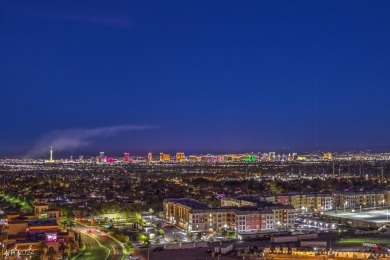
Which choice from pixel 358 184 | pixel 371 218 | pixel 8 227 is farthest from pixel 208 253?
pixel 358 184

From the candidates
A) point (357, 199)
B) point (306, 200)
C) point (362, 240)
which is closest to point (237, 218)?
point (362, 240)

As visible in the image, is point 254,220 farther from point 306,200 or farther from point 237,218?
point 306,200

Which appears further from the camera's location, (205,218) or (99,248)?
(205,218)

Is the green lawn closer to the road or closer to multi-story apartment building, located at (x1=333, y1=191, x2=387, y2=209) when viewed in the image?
the road

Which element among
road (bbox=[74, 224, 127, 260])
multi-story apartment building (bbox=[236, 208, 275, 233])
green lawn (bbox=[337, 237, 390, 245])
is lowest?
road (bbox=[74, 224, 127, 260])

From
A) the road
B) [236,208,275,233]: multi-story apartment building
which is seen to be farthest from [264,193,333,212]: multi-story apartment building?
the road

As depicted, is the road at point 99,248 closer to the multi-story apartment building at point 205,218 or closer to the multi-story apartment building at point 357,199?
the multi-story apartment building at point 205,218

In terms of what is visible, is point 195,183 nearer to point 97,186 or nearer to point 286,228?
point 97,186

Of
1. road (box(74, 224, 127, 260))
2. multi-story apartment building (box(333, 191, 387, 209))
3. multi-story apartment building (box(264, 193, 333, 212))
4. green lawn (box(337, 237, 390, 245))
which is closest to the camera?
road (box(74, 224, 127, 260))

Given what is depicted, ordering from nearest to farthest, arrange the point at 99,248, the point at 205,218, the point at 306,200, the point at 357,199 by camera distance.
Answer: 1. the point at 99,248
2. the point at 205,218
3. the point at 306,200
4. the point at 357,199
